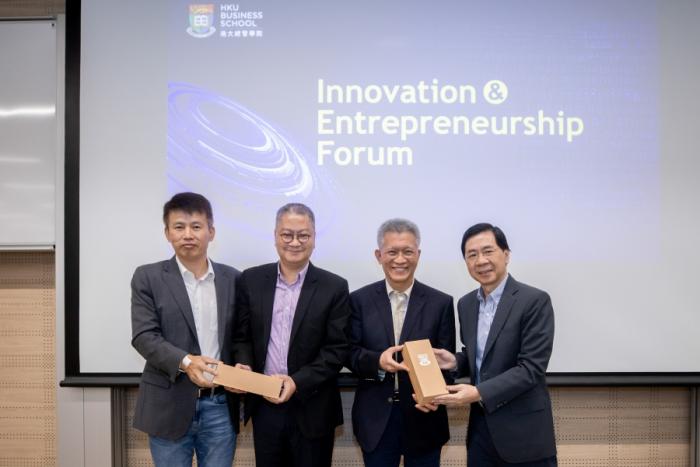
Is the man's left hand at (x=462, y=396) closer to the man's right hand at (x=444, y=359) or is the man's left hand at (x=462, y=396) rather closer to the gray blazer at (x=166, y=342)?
the man's right hand at (x=444, y=359)

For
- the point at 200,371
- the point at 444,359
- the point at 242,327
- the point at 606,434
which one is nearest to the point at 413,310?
the point at 444,359

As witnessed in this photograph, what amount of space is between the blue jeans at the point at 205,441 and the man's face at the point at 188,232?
65cm

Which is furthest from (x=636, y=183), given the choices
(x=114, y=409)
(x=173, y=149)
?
(x=114, y=409)

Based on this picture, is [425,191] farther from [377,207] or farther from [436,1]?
[436,1]

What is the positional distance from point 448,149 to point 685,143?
1.34 metres

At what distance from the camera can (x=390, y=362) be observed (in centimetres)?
229

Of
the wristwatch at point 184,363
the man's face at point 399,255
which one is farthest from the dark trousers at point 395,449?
the wristwatch at point 184,363

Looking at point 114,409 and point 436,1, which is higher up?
point 436,1

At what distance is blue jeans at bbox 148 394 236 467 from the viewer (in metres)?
2.41

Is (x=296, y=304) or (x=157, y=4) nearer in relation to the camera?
(x=296, y=304)

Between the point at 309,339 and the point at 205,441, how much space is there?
2.17 ft

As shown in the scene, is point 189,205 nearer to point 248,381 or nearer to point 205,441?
point 248,381

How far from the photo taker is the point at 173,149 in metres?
3.07

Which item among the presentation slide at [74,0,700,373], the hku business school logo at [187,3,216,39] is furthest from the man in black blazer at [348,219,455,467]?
the hku business school logo at [187,3,216,39]
